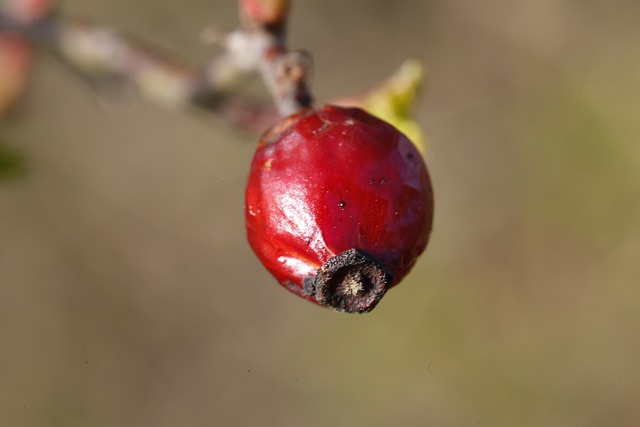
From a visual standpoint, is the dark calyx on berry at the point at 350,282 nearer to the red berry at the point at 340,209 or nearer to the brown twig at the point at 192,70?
the red berry at the point at 340,209

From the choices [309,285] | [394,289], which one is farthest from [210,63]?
[394,289]

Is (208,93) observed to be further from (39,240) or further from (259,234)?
(39,240)

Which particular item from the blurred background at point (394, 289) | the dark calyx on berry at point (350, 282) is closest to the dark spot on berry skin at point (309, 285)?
the dark calyx on berry at point (350, 282)

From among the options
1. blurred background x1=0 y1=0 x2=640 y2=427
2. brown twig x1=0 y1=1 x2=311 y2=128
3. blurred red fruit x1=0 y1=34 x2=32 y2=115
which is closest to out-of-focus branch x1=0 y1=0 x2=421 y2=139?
brown twig x1=0 y1=1 x2=311 y2=128

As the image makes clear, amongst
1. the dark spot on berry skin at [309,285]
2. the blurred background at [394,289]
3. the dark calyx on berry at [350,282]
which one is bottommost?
the dark spot on berry skin at [309,285]

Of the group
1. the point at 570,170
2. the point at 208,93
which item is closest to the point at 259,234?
the point at 208,93

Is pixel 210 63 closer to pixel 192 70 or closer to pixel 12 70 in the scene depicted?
pixel 192 70
